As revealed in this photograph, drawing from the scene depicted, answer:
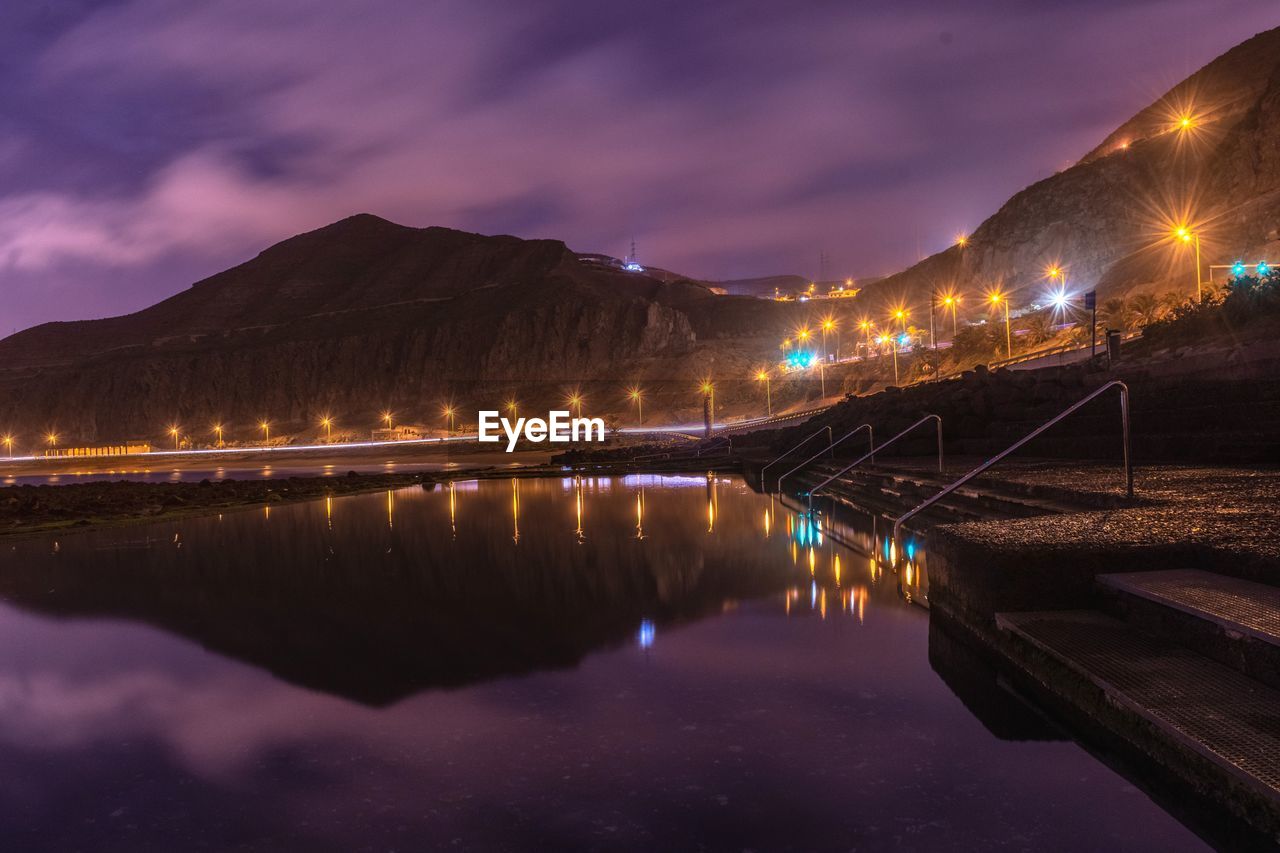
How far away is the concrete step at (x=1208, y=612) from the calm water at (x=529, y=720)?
94cm

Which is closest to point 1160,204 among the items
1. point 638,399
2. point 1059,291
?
point 1059,291

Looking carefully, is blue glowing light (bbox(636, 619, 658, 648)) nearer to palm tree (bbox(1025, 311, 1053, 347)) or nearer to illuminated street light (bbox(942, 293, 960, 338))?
palm tree (bbox(1025, 311, 1053, 347))

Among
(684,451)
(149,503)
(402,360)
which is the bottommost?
(149,503)

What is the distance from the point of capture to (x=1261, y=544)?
574cm

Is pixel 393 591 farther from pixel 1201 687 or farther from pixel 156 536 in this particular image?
pixel 156 536

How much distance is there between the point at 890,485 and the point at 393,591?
1062cm

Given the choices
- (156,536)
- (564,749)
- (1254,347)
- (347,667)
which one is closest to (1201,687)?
(564,749)

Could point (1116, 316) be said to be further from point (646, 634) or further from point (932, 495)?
point (646, 634)

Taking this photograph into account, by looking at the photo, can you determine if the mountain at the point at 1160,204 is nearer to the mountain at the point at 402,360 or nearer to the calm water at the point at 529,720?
the mountain at the point at 402,360

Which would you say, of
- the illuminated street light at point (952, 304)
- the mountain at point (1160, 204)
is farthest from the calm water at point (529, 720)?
the illuminated street light at point (952, 304)

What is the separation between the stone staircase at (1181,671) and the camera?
11.6 feet

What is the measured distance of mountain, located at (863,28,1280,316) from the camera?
271 ft

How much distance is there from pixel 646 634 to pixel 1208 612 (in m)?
4.16

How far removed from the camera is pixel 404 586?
999 centimetres
